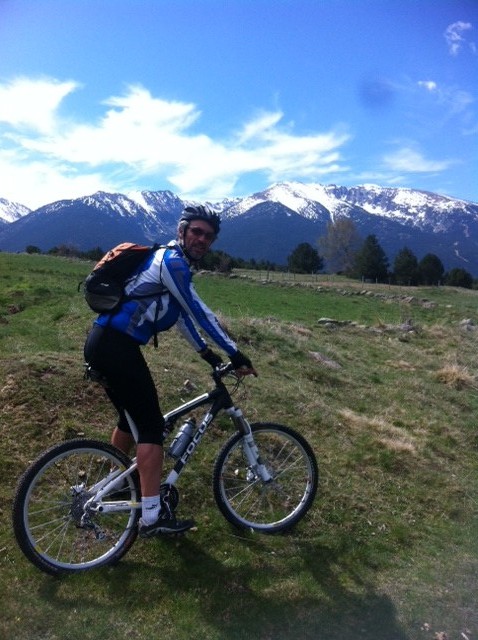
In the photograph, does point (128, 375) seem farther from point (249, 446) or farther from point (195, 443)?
point (249, 446)

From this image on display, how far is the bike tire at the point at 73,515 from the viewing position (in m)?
4.18

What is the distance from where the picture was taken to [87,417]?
6504mm

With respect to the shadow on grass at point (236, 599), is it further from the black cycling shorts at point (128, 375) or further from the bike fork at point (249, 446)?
the black cycling shorts at point (128, 375)

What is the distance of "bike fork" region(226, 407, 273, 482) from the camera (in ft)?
16.5

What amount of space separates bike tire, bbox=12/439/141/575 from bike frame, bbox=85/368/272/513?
8 centimetres

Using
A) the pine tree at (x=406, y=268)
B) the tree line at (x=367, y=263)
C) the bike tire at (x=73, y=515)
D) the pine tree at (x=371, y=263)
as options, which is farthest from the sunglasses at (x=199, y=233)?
the pine tree at (x=406, y=268)

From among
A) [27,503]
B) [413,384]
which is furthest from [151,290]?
[413,384]

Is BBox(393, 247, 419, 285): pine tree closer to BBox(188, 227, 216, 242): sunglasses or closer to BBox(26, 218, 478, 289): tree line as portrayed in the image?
BBox(26, 218, 478, 289): tree line

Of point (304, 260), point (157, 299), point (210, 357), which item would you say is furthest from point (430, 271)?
point (157, 299)

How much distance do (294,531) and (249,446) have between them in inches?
39.7

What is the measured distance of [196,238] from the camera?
4.64 metres

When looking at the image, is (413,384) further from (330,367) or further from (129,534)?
(129,534)

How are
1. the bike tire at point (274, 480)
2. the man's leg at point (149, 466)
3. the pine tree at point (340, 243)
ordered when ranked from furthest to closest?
the pine tree at point (340, 243) < the bike tire at point (274, 480) < the man's leg at point (149, 466)

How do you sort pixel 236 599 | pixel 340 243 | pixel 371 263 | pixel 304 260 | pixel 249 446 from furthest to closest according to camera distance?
pixel 340 243, pixel 304 260, pixel 371 263, pixel 249 446, pixel 236 599
